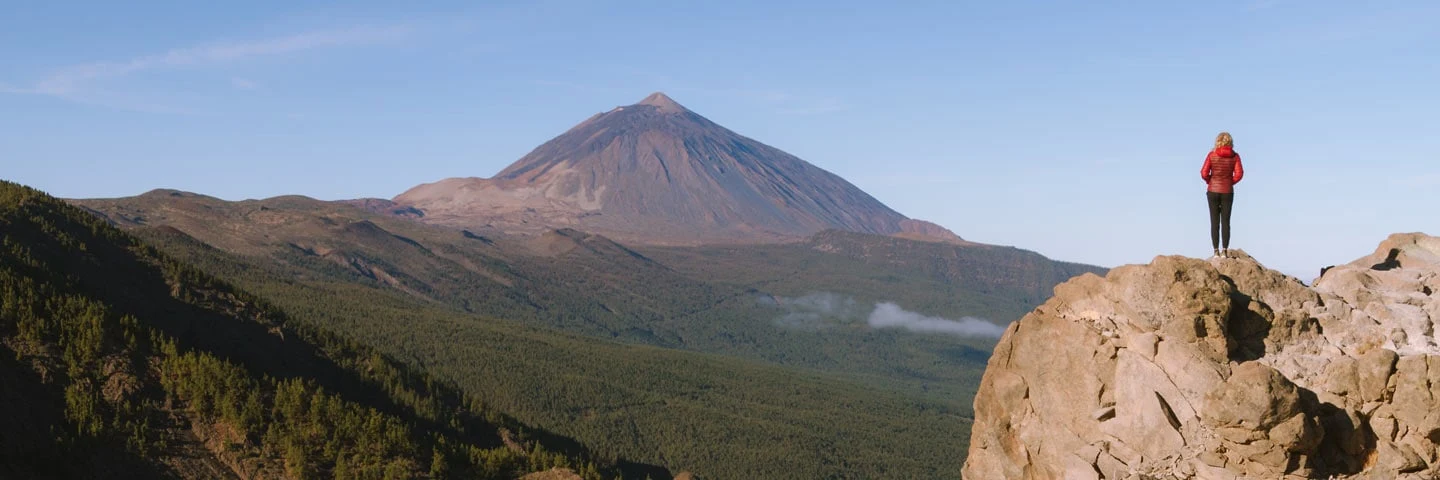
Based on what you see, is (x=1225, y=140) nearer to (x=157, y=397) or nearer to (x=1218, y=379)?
(x=1218, y=379)

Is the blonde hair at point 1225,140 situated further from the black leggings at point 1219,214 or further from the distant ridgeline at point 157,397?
the distant ridgeline at point 157,397

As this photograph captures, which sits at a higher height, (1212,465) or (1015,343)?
(1015,343)

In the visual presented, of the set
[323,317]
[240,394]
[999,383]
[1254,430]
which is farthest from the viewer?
[323,317]

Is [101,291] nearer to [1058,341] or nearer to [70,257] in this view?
[70,257]

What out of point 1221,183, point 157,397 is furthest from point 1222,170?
point 157,397

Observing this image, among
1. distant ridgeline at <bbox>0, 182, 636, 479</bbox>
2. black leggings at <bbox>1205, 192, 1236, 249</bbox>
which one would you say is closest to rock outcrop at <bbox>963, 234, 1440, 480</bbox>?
black leggings at <bbox>1205, 192, 1236, 249</bbox>

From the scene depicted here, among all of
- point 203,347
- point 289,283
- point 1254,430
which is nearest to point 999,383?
point 1254,430
